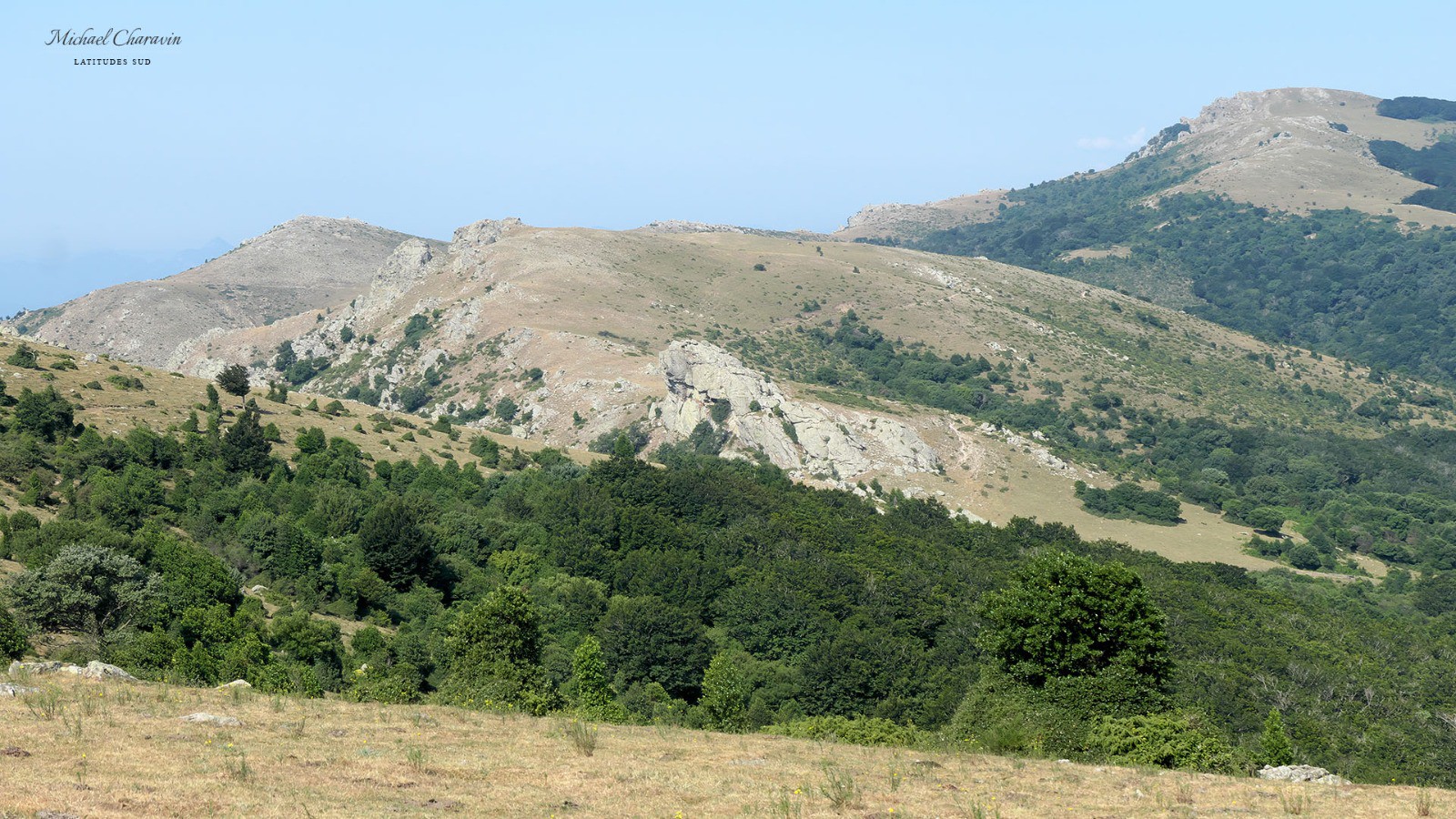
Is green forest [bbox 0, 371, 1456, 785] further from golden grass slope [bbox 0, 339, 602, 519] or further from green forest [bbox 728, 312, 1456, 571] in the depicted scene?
green forest [bbox 728, 312, 1456, 571]

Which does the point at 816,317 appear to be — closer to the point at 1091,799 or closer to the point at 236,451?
the point at 236,451

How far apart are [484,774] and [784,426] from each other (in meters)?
98.9

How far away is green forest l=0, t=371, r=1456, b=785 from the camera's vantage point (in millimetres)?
37656

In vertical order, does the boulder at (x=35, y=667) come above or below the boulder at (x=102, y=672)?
above

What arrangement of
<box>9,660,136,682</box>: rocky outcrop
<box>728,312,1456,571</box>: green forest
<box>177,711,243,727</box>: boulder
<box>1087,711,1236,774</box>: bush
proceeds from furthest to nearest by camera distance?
<box>728,312,1456,571</box>: green forest < <box>1087,711,1236,774</box>: bush < <box>9,660,136,682</box>: rocky outcrop < <box>177,711,243,727</box>: boulder

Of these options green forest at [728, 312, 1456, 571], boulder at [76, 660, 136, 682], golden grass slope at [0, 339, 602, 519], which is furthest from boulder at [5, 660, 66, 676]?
green forest at [728, 312, 1456, 571]

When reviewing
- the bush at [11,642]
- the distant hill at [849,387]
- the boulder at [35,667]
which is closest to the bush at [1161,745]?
the boulder at [35,667]

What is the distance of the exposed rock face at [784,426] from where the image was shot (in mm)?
115250

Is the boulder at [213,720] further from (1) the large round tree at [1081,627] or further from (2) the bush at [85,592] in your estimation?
(1) the large round tree at [1081,627]

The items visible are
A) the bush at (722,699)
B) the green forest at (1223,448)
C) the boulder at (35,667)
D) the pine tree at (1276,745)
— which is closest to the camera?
the boulder at (35,667)

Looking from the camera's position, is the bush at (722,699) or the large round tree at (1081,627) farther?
the bush at (722,699)

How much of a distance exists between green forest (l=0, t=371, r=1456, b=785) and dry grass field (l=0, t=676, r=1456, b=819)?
5207mm

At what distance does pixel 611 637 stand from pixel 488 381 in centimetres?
9373

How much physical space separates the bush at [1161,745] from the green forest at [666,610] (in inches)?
3.6
